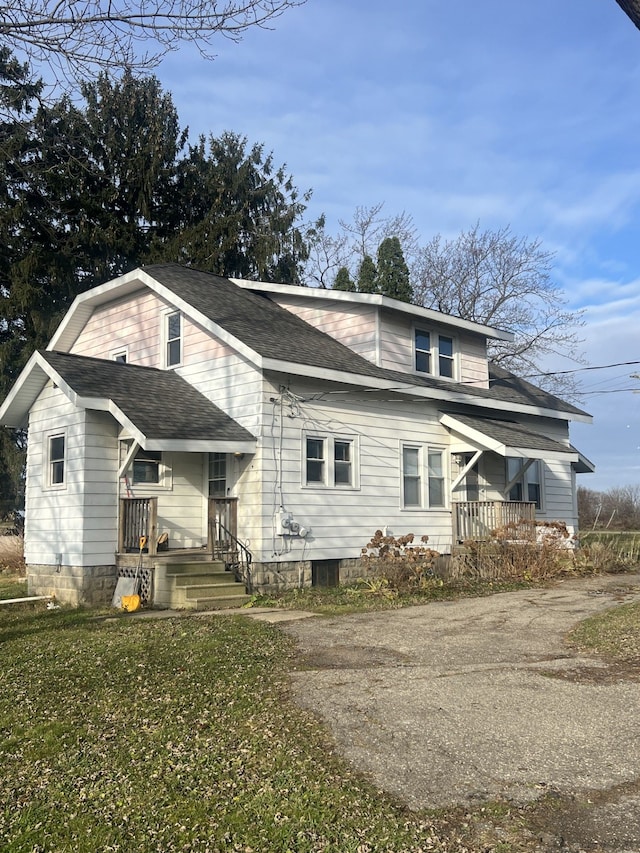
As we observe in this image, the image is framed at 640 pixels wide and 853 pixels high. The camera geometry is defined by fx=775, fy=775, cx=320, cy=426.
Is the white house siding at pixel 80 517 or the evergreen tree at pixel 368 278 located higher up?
the evergreen tree at pixel 368 278

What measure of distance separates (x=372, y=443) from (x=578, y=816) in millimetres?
12658

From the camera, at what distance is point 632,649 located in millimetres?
8453

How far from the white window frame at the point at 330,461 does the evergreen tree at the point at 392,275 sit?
11.8m

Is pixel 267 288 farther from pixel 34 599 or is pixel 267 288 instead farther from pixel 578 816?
pixel 578 816

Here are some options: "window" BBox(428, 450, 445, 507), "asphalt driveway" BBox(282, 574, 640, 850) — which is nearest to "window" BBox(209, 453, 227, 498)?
"asphalt driveway" BBox(282, 574, 640, 850)

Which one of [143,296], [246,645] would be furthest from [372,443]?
[246,645]

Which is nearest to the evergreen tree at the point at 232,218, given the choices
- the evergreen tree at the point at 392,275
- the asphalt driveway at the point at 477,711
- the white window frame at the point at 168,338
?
the evergreen tree at the point at 392,275

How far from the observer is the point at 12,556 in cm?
2056

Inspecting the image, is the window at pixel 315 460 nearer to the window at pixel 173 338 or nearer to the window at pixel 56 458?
the window at pixel 173 338

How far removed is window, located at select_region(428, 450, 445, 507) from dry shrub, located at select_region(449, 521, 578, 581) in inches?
56.8

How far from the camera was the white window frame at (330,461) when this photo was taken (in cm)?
1530

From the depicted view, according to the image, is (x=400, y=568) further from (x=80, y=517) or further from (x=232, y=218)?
(x=232, y=218)

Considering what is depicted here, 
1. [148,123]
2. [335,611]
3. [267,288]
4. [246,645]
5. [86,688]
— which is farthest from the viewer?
[148,123]

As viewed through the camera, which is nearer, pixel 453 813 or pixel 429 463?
pixel 453 813
